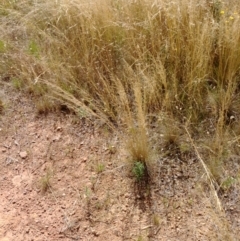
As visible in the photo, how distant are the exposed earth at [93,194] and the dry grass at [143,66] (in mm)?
152

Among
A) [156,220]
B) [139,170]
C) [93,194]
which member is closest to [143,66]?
[139,170]

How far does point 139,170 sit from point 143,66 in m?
0.90

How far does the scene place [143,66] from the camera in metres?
3.18

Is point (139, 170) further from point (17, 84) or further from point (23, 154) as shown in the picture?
point (17, 84)

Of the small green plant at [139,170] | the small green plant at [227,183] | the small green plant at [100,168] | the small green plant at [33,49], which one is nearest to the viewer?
the small green plant at [227,183]

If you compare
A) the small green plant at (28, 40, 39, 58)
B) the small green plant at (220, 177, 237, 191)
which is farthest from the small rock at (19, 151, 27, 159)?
the small green plant at (220, 177, 237, 191)

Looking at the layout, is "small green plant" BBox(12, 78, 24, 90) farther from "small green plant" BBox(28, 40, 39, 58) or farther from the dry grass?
"small green plant" BBox(28, 40, 39, 58)

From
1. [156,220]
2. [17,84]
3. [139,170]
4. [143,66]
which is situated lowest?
[156,220]

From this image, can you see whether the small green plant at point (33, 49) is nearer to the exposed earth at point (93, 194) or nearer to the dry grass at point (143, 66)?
the dry grass at point (143, 66)

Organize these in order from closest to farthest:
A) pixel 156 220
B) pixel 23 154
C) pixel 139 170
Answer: pixel 156 220
pixel 139 170
pixel 23 154

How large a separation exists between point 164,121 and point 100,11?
3.86 ft

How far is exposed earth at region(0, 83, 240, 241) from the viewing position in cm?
252

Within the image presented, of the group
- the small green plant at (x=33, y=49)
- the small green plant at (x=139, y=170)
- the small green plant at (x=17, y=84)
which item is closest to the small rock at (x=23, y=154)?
the small green plant at (x=17, y=84)

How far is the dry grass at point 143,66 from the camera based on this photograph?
2.93m
